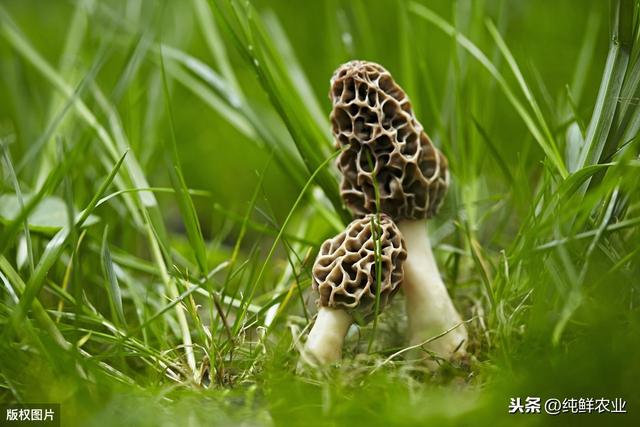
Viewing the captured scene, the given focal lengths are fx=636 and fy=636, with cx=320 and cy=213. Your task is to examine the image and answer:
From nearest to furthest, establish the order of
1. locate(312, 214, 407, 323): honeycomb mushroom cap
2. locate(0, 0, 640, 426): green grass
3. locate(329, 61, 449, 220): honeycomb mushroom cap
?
locate(0, 0, 640, 426): green grass → locate(312, 214, 407, 323): honeycomb mushroom cap → locate(329, 61, 449, 220): honeycomb mushroom cap

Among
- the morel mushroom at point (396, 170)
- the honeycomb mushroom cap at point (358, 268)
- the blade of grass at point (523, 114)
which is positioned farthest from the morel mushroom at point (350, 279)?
the blade of grass at point (523, 114)

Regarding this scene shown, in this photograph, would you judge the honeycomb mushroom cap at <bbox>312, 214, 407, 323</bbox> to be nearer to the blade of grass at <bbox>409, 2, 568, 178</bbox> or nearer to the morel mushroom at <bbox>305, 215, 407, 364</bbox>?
the morel mushroom at <bbox>305, 215, 407, 364</bbox>

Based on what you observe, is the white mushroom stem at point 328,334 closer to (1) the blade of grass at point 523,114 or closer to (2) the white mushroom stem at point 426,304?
(2) the white mushroom stem at point 426,304

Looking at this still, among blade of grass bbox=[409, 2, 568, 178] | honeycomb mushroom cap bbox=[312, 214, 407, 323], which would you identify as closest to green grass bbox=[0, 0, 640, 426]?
blade of grass bbox=[409, 2, 568, 178]

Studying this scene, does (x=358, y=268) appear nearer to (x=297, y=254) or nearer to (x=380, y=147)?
(x=380, y=147)

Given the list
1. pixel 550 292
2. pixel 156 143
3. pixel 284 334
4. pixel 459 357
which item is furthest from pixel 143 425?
pixel 156 143

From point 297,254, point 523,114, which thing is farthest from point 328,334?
point 523,114
